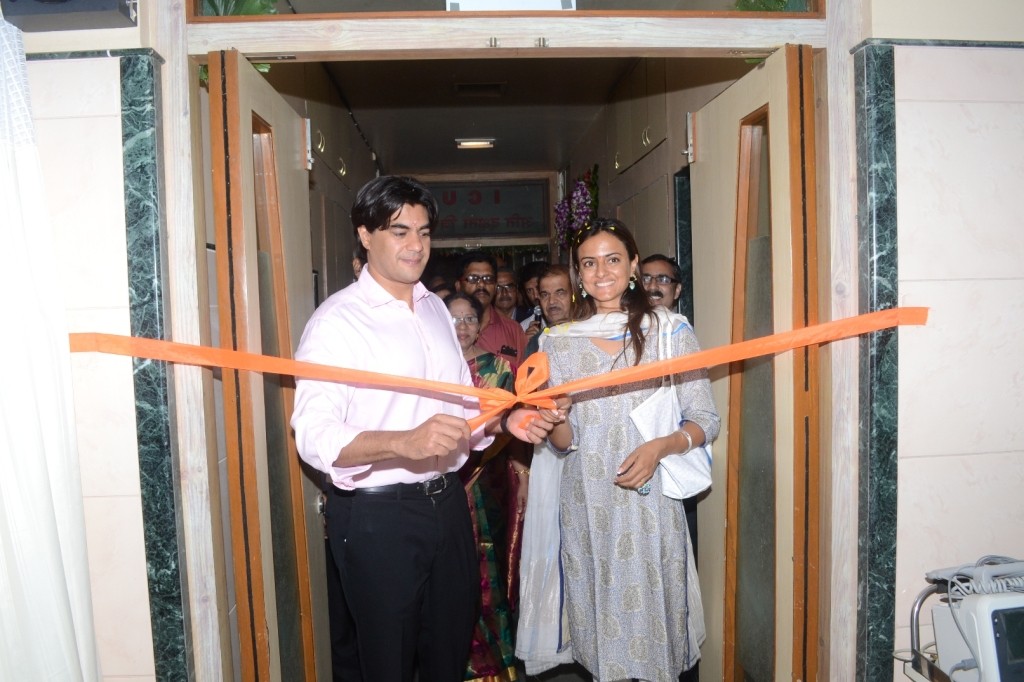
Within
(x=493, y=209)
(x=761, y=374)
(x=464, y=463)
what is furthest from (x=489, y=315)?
(x=493, y=209)

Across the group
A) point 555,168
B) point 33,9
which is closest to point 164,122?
point 33,9

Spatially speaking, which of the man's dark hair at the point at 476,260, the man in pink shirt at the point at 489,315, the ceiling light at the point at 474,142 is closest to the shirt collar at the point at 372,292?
the man in pink shirt at the point at 489,315

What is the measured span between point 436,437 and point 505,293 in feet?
8.04

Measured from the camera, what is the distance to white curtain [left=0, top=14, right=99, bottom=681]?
1.23m

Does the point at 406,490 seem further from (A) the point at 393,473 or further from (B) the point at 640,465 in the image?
(B) the point at 640,465

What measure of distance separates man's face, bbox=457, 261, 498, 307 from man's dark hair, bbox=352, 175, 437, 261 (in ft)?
5.31

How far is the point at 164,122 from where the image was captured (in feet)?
6.03

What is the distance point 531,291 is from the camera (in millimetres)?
3982

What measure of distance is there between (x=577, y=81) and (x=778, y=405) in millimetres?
3896

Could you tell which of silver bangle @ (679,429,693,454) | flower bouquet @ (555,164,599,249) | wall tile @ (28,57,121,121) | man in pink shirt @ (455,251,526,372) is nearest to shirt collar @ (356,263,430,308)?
wall tile @ (28,57,121,121)

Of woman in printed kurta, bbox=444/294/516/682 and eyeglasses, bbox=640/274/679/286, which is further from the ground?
eyeglasses, bbox=640/274/679/286

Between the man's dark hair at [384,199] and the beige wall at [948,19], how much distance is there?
4.29ft

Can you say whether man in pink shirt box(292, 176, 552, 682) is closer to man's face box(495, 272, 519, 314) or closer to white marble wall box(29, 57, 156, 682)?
white marble wall box(29, 57, 156, 682)

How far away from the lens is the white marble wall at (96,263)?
70.0 inches
